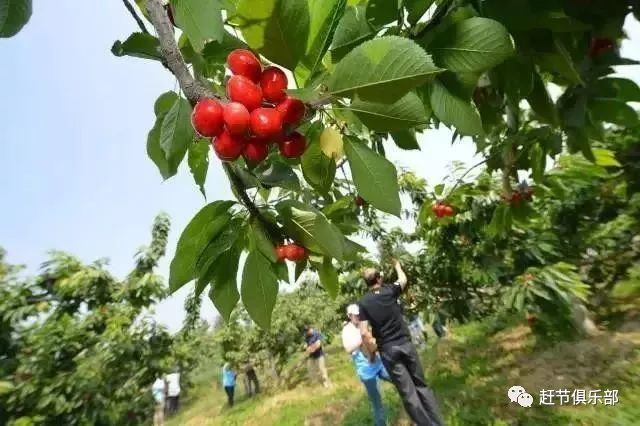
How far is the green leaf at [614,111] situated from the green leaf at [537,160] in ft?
1.96

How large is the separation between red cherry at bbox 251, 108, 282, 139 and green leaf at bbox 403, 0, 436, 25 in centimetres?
57

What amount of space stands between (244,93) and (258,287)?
0.57 metres

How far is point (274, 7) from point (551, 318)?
5343mm

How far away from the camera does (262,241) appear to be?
116cm

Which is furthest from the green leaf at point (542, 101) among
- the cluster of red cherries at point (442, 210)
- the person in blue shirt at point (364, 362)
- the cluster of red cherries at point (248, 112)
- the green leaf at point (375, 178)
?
the person in blue shirt at point (364, 362)

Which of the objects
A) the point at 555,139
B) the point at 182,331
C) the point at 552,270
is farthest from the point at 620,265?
the point at 182,331

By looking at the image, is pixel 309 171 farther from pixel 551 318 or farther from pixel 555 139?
pixel 551 318

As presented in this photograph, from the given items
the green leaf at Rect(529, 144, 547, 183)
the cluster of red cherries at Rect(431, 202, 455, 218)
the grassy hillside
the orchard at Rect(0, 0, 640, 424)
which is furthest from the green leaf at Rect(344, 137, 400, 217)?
the grassy hillside

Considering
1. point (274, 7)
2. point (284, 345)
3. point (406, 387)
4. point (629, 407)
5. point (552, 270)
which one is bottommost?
point (629, 407)

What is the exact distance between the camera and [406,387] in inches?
167

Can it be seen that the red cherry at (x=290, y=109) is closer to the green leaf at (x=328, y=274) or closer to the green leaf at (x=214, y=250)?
the green leaf at (x=214, y=250)

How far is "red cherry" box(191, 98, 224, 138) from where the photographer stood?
764mm

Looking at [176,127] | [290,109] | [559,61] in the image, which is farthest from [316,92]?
[559,61]

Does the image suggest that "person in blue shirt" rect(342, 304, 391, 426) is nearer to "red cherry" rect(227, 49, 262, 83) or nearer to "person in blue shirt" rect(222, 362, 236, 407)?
"red cherry" rect(227, 49, 262, 83)
